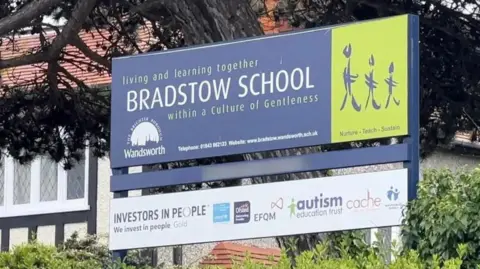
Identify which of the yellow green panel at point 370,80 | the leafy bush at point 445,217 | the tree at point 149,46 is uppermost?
the tree at point 149,46

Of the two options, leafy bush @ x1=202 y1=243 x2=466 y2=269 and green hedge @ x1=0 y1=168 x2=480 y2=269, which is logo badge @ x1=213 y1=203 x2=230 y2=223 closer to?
green hedge @ x1=0 y1=168 x2=480 y2=269

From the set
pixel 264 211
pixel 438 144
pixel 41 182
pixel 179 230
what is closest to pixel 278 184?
pixel 264 211

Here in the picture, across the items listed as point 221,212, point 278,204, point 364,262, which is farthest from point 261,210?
point 364,262

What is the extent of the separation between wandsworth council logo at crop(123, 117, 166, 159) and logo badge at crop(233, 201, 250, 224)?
99 cm

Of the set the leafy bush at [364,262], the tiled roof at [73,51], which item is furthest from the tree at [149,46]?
the leafy bush at [364,262]

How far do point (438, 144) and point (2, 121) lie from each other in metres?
5.57

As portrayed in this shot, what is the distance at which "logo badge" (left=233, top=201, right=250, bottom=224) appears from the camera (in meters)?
10.1

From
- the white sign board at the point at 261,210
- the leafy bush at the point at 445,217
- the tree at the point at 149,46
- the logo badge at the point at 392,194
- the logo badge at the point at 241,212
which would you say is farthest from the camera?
the tree at the point at 149,46

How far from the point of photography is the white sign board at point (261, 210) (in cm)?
949

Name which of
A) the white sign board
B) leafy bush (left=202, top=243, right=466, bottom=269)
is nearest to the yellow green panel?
the white sign board

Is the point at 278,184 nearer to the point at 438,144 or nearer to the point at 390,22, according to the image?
the point at 390,22

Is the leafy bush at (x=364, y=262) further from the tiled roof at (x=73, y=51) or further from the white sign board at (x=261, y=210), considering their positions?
the tiled roof at (x=73, y=51)

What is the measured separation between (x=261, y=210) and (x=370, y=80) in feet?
4.18

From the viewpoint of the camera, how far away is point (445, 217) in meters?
8.47
